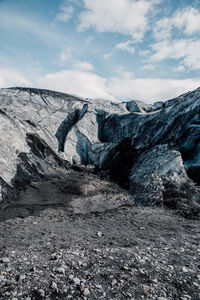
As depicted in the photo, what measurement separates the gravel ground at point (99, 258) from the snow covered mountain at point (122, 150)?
323 centimetres

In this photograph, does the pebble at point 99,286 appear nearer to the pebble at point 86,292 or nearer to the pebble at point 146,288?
the pebble at point 86,292

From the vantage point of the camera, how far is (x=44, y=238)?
254 inches

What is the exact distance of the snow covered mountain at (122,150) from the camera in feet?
38.3

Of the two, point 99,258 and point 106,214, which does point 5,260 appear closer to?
point 99,258

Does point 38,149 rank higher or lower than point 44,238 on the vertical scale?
higher

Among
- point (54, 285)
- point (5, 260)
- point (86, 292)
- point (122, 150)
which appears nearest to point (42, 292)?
point (54, 285)

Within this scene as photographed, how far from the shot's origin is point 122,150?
63.1ft

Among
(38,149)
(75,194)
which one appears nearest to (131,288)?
(75,194)

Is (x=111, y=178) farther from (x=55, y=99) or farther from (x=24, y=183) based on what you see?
(x=55, y=99)

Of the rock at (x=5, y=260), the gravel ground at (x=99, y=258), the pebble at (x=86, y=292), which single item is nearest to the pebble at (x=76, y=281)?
the gravel ground at (x=99, y=258)

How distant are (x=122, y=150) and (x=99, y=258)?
569 inches

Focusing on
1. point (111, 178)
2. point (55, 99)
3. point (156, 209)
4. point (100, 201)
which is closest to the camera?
point (156, 209)

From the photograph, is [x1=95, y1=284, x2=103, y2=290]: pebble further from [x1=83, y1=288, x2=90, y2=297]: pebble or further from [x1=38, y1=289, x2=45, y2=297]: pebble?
[x1=38, y1=289, x2=45, y2=297]: pebble

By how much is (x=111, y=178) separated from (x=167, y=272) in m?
11.5
